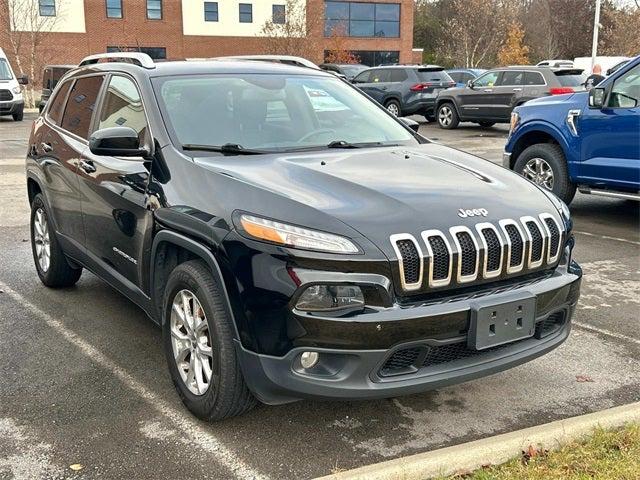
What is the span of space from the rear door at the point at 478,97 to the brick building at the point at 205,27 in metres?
25.3

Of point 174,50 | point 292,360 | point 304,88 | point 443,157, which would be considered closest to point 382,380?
point 292,360

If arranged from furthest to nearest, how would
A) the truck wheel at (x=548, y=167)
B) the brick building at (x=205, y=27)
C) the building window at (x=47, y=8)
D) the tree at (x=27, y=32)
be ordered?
the brick building at (x=205, y=27) < the building window at (x=47, y=8) < the tree at (x=27, y=32) < the truck wheel at (x=548, y=167)

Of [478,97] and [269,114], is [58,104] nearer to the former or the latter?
[269,114]

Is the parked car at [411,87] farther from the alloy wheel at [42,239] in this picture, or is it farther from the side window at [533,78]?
the alloy wheel at [42,239]

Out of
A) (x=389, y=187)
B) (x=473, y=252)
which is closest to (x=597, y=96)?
(x=389, y=187)

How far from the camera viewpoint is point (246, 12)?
48.0 meters

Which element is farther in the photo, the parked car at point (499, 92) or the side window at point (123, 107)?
the parked car at point (499, 92)

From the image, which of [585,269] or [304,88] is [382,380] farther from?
[585,269]

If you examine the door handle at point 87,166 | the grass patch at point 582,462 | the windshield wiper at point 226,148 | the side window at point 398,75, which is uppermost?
the side window at point 398,75

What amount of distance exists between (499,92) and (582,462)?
1734 centimetres

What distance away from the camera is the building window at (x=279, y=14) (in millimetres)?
46756

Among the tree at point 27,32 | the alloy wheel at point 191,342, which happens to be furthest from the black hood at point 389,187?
the tree at point 27,32

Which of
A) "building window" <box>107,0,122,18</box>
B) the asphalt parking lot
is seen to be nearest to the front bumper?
the asphalt parking lot

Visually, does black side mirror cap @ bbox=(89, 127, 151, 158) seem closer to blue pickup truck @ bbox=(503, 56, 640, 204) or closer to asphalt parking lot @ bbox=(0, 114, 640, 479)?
asphalt parking lot @ bbox=(0, 114, 640, 479)
